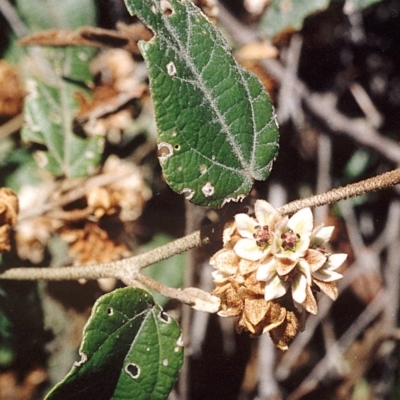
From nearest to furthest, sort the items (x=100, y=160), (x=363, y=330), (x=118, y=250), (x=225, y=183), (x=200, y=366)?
(x=225, y=183), (x=118, y=250), (x=100, y=160), (x=200, y=366), (x=363, y=330)

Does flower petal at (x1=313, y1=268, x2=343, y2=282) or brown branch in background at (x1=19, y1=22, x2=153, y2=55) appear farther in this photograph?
brown branch in background at (x1=19, y1=22, x2=153, y2=55)

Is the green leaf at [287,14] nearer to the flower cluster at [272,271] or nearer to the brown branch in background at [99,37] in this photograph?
the brown branch in background at [99,37]

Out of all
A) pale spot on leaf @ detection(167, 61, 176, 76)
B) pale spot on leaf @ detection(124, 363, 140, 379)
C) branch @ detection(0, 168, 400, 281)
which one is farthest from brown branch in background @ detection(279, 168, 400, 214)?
pale spot on leaf @ detection(124, 363, 140, 379)

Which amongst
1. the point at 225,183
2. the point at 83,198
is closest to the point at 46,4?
the point at 83,198

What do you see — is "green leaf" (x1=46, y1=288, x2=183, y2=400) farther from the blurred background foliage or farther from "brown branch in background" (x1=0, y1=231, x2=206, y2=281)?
the blurred background foliage

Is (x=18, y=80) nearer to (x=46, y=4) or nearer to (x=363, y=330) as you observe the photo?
(x=46, y=4)

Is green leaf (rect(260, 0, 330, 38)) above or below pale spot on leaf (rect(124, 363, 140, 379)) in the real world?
above
